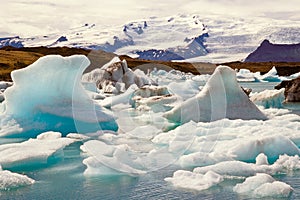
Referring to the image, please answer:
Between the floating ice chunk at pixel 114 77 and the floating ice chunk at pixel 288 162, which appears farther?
the floating ice chunk at pixel 114 77

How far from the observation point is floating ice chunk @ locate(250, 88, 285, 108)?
99.1 ft

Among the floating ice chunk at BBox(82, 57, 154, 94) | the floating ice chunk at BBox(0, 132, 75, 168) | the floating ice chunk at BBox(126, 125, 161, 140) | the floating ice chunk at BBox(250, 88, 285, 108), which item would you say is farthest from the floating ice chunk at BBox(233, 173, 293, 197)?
the floating ice chunk at BBox(82, 57, 154, 94)

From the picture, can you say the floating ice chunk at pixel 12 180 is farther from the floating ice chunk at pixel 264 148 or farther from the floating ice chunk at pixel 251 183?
the floating ice chunk at pixel 264 148

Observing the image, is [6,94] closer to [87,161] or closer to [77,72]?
[77,72]

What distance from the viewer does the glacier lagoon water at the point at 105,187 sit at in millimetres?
10789

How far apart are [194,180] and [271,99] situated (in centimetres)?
1994

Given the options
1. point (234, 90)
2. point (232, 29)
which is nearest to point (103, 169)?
point (234, 90)

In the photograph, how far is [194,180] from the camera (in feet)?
38.3

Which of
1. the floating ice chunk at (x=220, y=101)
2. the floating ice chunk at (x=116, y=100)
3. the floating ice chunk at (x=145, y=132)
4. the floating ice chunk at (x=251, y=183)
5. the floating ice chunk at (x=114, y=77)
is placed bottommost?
the floating ice chunk at (x=114, y=77)

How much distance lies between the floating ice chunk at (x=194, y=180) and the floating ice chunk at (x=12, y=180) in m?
3.28

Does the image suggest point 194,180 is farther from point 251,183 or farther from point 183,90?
point 183,90

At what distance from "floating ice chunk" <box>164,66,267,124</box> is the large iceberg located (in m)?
4.23

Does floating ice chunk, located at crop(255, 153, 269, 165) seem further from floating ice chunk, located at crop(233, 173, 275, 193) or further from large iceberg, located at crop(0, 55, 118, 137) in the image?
large iceberg, located at crop(0, 55, 118, 137)

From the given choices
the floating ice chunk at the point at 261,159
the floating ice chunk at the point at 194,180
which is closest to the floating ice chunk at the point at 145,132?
the floating ice chunk at the point at 261,159
